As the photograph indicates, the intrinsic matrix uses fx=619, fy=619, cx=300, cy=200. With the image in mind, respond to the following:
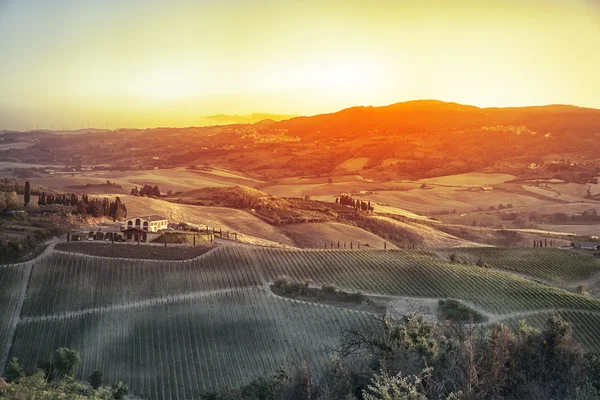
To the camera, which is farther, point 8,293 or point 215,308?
point 8,293

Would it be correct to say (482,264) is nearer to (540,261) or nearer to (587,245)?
(540,261)

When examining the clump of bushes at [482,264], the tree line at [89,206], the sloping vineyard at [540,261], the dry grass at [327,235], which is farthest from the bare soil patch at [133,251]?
the dry grass at [327,235]

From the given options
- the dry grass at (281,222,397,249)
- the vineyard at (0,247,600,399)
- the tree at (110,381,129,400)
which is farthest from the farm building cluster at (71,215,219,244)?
the tree at (110,381,129,400)

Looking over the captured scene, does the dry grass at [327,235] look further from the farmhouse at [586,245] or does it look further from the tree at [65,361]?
the tree at [65,361]

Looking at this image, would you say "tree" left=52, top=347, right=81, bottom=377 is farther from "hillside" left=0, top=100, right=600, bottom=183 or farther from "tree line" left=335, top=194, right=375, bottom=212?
"hillside" left=0, top=100, right=600, bottom=183

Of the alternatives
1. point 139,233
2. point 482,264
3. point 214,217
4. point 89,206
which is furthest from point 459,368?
point 214,217

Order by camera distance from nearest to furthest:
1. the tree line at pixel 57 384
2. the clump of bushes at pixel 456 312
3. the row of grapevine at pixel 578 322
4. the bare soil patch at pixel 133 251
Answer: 1. the tree line at pixel 57 384
2. the row of grapevine at pixel 578 322
3. the clump of bushes at pixel 456 312
4. the bare soil patch at pixel 133 251
